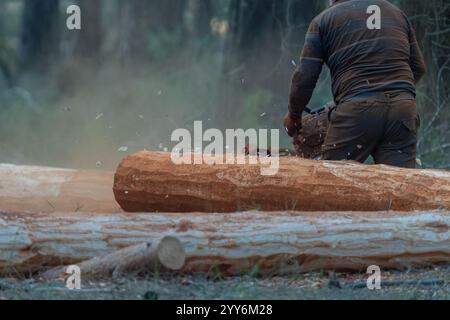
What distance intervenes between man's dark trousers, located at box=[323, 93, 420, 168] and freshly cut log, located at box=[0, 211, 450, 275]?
172 centimetres

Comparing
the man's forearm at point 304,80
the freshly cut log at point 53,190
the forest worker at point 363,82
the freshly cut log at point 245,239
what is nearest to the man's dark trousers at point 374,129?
the forest worker at point 363,82

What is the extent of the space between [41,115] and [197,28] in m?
2.76

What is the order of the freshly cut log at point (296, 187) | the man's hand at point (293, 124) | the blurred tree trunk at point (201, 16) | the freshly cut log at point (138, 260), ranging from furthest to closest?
the blurred tree trunk at point (201, 16) → the man's hand at point (293, 124) → the freshly cut log at point (296, 187) → the freshly cut log at point (138, 260)

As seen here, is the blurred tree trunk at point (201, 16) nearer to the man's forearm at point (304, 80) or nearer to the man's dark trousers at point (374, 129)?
the man's forearm at point (304, 80)

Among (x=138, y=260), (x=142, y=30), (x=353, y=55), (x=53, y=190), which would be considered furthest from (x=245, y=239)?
(x=142, y=30)

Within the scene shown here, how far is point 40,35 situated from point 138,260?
9.13 m

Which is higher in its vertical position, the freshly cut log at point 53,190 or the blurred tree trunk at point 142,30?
the blurred tree trunk at point 142,30

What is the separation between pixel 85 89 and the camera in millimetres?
13922

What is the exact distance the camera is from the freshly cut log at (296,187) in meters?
6.67

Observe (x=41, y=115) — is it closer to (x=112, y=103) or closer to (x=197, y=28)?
(x=112, y=103)

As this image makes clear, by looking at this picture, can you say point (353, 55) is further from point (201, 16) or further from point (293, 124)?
point (201, 16)

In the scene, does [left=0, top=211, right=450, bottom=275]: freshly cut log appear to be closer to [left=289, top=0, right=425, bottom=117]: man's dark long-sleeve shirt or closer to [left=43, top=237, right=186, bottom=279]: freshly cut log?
[left=43, top=237, right=186, bottom=279]: freshly cut log

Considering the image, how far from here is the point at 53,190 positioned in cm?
827

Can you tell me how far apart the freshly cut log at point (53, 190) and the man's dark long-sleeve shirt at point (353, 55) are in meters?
1.88
